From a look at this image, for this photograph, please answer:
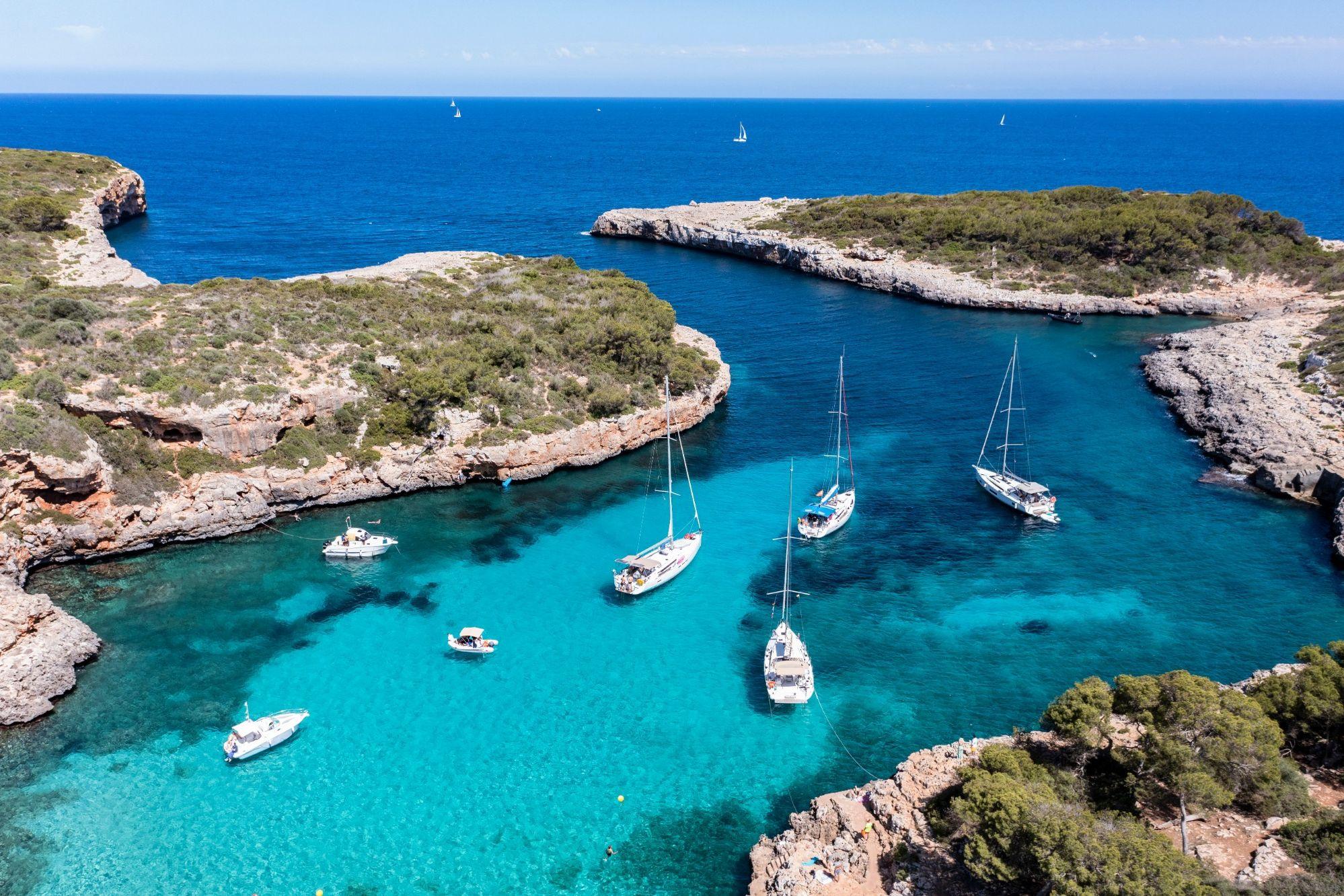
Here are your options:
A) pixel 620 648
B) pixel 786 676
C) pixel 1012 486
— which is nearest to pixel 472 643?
pixel 620 648

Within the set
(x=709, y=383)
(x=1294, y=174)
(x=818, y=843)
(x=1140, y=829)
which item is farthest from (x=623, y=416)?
(x=1294, y=174)

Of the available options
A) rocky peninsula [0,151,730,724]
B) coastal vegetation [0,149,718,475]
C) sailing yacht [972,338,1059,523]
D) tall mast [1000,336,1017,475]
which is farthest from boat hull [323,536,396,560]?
tall mast [1000,336,1017,475]

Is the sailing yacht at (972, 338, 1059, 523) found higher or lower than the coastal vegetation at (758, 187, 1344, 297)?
lower

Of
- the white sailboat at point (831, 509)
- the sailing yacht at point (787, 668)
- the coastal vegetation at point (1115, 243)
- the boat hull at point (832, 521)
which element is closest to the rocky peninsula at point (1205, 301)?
the coastal vegetation at point (1115, 243)

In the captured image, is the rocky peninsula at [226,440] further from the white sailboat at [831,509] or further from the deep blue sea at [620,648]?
the white sailboat at [831,509]

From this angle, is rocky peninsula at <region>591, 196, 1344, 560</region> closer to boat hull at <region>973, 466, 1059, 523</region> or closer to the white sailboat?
boat hull at <region>973, 466, 1059, 523</region>

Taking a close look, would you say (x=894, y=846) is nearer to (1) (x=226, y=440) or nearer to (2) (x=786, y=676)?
Result: (2) (x=786, y=676)
